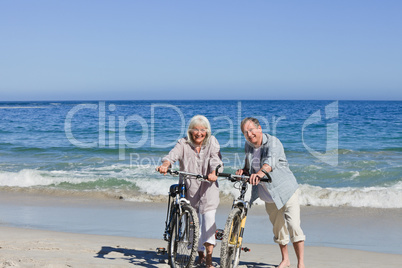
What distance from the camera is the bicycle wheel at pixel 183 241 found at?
13.9 ft

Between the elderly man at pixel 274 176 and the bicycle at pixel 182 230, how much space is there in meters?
0.54

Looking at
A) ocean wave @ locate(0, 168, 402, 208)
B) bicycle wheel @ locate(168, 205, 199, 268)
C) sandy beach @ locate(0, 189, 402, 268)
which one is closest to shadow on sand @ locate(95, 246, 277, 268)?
sandy beach @ locate(0, 189, 402, 268)

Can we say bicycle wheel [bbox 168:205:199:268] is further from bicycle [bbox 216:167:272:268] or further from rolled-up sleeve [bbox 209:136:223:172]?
rolled-up sleeve [bbox 209:136:223:172]

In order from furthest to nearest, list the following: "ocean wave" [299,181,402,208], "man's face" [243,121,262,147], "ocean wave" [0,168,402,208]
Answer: "ocean wave" [0,168,402,208]
"ocean wave" [299,181,402,208]
"man's face" [243,121,262,147]

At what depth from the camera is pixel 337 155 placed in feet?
52.2

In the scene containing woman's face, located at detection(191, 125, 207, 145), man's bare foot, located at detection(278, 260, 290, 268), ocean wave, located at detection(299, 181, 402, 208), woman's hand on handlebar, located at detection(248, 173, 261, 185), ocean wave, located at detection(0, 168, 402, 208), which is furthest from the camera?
ocean wave, located at detection(0, 168, 402, 208)

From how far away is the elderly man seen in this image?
4.21m

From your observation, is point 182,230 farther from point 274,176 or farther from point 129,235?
point 129,235

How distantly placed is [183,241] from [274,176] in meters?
1.07

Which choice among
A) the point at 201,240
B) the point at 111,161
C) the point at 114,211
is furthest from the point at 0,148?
the point at 201,240

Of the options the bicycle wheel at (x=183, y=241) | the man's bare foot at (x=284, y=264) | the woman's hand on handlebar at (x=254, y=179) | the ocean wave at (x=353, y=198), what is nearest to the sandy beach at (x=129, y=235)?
the man's bare foot at (x=284, y=264)

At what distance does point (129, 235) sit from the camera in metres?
6.38

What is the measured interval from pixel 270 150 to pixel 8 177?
944 cm

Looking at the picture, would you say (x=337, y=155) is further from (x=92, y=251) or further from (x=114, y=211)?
(x=92, y=251)
